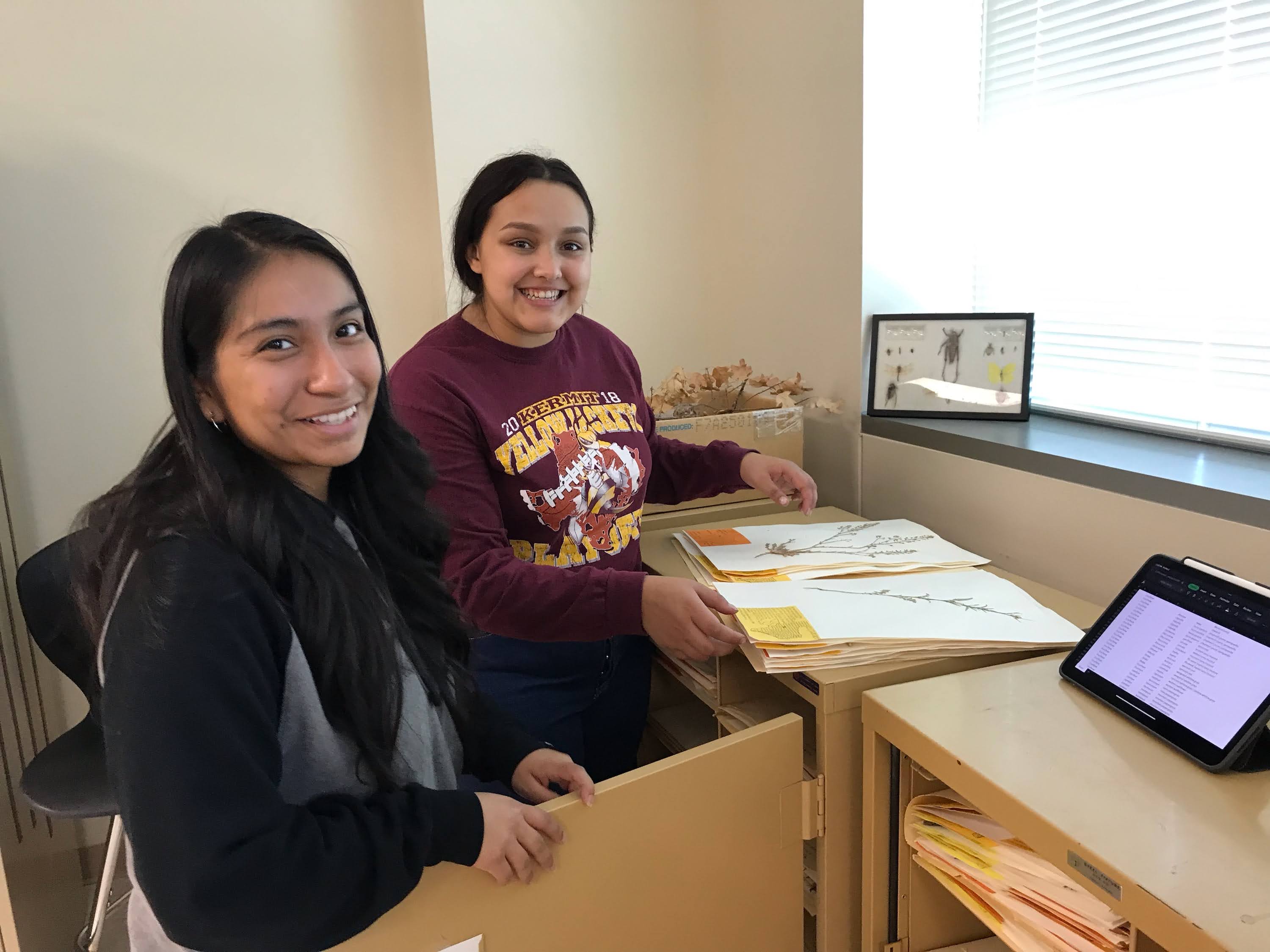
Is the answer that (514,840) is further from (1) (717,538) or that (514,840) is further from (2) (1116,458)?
(2) (1116,458)

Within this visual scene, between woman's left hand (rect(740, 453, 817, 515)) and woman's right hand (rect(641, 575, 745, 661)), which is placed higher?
woman's left hand (rect(740, 453, 817, 515))

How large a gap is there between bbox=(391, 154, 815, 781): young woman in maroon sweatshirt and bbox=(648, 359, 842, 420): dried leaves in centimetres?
41

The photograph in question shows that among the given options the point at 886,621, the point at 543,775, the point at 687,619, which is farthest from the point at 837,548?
the point at 543,775

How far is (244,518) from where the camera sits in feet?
2.40

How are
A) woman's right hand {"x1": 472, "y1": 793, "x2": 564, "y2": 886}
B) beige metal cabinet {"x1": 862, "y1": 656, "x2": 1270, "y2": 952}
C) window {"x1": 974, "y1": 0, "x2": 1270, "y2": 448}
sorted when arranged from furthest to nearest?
window {"x1": 974, "y1": 0, "x2": 1270, "y2": 448}, woman's right hand {"x1": 472, "y1": 793, "x2": 564, "y2": 886}, beige metal cabinet {"x1": 862, "y1": 656, "x2": 1270, "y2": 952}

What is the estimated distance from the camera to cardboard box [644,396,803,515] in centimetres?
176

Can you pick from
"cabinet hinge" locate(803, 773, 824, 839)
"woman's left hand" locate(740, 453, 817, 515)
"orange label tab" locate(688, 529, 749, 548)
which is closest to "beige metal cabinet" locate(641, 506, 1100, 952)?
"cabinet hinge" locate(803, 773, 824, 839)

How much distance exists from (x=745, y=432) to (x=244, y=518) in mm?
1191

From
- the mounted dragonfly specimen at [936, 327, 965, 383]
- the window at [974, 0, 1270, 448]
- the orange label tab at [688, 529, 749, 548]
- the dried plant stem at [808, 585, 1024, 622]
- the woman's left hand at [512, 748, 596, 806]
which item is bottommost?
the woman's left hand at [512, 748, 596, 806]

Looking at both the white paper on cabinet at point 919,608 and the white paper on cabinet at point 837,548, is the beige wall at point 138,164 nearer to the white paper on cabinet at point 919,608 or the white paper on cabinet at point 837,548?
the white paper on cabinet at point 837,548

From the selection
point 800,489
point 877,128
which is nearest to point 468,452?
point 800,489

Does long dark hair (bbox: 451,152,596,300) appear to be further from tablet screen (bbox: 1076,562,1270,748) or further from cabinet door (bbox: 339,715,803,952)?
tablet screen (bbox: 1076,562,1270,748)

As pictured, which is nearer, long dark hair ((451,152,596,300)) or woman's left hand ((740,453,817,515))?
long dark hair ((451,152,596,300))

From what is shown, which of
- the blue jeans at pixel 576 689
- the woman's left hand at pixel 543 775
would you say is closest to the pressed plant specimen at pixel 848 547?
the blue jeans at pixel 576 689
